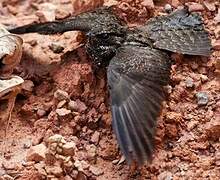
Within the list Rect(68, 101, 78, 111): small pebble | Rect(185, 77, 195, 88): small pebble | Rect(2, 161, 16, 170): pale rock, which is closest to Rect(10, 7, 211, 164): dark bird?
Rect(185, 77, 195, 88): small pebble

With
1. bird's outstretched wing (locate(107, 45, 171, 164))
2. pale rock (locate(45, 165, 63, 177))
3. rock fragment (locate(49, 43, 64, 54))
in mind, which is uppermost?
bird's outstretched wing (locate(107, 45, 171, 164))

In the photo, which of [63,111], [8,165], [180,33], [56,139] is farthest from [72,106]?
[180,33]

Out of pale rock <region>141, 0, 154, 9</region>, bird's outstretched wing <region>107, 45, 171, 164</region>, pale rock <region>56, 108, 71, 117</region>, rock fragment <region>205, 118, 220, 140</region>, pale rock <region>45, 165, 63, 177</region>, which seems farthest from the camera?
pale rock <region>141, 0, 154, 9</region>

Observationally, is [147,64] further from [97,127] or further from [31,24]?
[31,24]

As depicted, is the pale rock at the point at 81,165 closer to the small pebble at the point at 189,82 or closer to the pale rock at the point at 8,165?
the pale rock at the point at 8,165

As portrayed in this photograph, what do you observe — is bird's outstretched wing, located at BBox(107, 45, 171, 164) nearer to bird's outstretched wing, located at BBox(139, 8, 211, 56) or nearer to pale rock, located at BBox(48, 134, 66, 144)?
bird's outstretched wing, located at BBox(139, 8, 211, 56)
